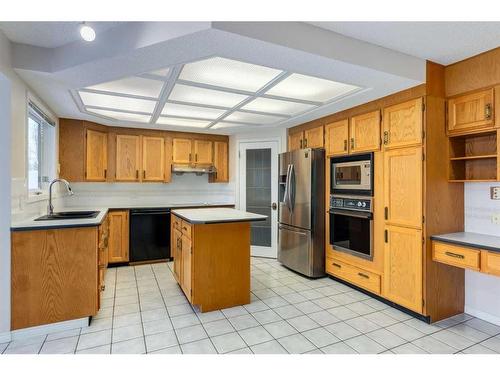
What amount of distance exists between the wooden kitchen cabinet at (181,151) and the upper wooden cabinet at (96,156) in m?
1.06

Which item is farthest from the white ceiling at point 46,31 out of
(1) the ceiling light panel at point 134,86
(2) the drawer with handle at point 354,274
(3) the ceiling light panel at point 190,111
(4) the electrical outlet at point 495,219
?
(4) the electrical outlet at point 495,219

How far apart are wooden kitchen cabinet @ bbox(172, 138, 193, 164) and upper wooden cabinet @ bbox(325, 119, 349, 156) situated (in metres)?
2.47

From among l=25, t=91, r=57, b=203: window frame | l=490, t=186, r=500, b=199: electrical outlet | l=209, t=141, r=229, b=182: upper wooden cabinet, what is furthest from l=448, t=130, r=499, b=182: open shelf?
l=25, t=91, r=57, b=203: window frame

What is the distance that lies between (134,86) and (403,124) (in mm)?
2644

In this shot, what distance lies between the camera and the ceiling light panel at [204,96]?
285 cm

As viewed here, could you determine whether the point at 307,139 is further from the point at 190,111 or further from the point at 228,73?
the point at 228,73

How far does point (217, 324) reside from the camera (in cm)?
254

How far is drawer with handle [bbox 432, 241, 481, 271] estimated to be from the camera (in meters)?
2.26

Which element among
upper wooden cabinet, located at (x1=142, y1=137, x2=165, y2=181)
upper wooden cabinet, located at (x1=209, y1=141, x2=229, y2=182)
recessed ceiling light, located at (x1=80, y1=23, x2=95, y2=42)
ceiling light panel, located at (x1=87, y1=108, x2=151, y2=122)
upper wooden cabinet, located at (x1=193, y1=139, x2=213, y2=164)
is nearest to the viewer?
recessed ceiling light, located at (x1=80, y1=23, x2=95, y2=42)

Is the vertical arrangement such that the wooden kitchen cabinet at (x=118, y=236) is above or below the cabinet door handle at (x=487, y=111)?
below

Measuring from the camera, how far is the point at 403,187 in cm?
277

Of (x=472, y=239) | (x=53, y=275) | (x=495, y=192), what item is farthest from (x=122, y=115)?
(x=495, y=192)

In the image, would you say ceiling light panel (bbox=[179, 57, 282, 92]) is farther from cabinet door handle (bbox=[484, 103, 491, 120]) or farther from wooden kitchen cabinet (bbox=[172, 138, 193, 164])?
wooden kitchen cabinet (bbox=[172, 138, 193, 164])

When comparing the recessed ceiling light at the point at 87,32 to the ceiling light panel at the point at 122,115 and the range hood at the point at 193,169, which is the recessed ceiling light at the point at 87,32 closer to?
the ceiling light panel at the point at 122,115
